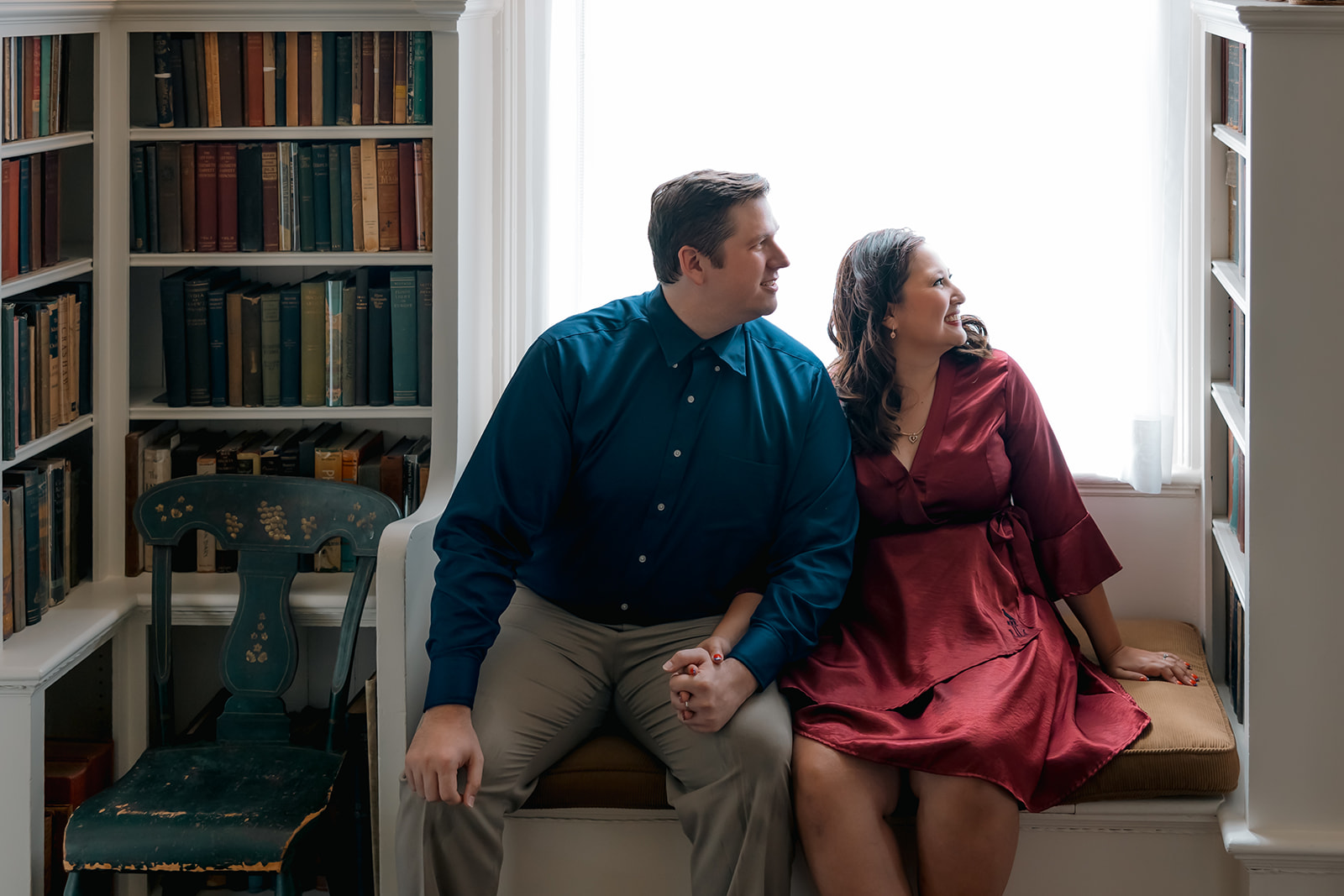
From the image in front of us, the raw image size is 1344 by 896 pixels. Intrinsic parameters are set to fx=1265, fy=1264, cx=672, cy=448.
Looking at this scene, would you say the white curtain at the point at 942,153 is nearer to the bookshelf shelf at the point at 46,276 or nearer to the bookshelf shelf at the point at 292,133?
the bookshelf shelf at the point at 292,133

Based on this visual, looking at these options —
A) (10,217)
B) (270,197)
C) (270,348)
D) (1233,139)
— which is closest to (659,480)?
(270,348)

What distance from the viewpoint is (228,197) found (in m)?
2.51

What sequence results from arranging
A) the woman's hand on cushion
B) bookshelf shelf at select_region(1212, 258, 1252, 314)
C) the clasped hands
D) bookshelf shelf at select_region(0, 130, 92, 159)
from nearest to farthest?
the clasped hands
bookshelf shelf at select_region(1212, 258, 1252, 314)
bookshelf shelf at select_region(0, 130, 92, 159)
the woman's hand on cushion

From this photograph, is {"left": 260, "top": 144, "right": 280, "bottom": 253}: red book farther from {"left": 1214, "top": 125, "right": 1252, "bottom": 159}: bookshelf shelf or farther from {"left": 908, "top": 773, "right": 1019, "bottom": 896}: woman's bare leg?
{"left": 1214, "top": 125, "right": 1252, "bottom": 159}: bookshelf shelf

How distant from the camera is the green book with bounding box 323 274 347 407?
254 cm

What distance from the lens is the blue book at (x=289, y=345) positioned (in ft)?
8.34

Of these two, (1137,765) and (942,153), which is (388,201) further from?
(1137,765)

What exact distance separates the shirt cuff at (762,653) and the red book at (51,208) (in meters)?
1.49

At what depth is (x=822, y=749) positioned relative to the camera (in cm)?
195

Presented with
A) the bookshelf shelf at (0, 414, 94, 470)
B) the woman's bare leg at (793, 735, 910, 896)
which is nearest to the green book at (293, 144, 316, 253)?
the bookshelf shelf at (0, 414, 94, 470)

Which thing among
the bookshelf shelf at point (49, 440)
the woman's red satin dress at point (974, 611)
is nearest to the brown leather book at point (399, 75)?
the bookshelf shelf at point (49, 440)

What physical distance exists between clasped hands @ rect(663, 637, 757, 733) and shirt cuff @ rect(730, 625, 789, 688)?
2 centimetres

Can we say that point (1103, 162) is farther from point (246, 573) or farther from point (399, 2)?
point (246, 573)

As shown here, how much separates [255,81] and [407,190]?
1.17 feet
